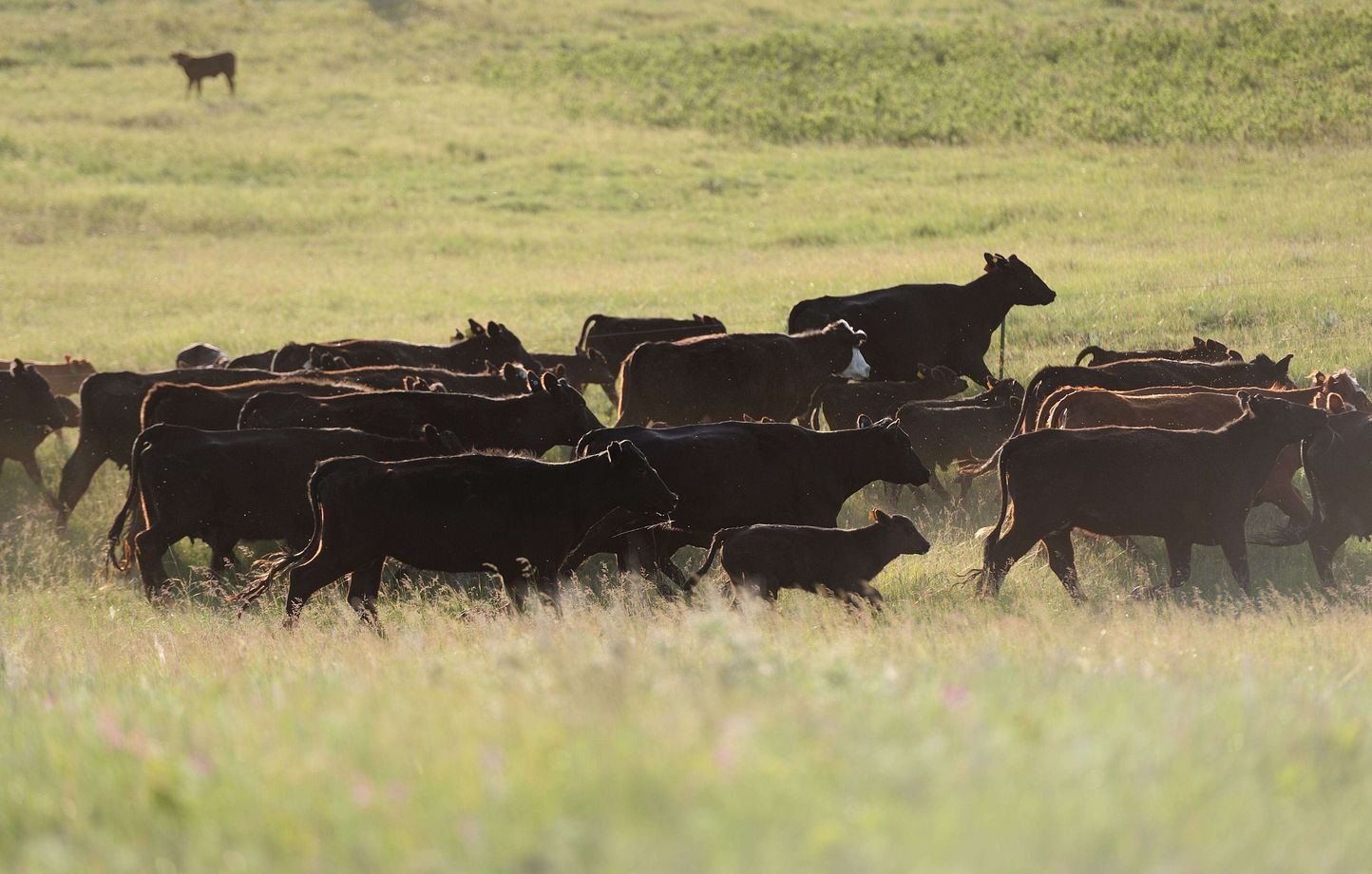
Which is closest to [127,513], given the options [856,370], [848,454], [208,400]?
[208,400]

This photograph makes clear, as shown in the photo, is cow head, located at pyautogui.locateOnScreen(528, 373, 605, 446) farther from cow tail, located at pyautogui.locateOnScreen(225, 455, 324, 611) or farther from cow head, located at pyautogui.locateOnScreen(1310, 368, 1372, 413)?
cow head, located at pyautogui.locateOnScreen(1310, 368, 1372, 413)

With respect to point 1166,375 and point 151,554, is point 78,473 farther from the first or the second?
point 1166,375

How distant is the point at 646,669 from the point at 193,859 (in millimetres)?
1555

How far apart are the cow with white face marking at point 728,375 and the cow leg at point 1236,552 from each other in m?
4.96

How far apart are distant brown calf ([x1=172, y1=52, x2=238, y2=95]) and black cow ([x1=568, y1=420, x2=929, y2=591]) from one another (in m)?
39.5

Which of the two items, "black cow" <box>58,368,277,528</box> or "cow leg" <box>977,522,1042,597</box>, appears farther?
"black cow" <box>58,368,277,528</box>

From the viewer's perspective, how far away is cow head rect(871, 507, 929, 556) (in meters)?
8.91

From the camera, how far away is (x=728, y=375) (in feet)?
43.5

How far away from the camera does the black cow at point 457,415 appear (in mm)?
11398

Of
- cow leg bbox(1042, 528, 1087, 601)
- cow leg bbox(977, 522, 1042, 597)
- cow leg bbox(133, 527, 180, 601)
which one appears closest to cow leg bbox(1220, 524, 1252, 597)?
cow leg bbox(1042, 528, 1087, 601)

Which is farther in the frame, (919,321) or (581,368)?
(581,368)

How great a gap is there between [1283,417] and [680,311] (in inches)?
471

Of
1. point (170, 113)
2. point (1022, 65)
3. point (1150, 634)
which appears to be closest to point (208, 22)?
point (170, 113)

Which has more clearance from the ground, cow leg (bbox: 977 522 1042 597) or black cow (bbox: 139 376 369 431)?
black cow (bbox: 139 376 369 431)
